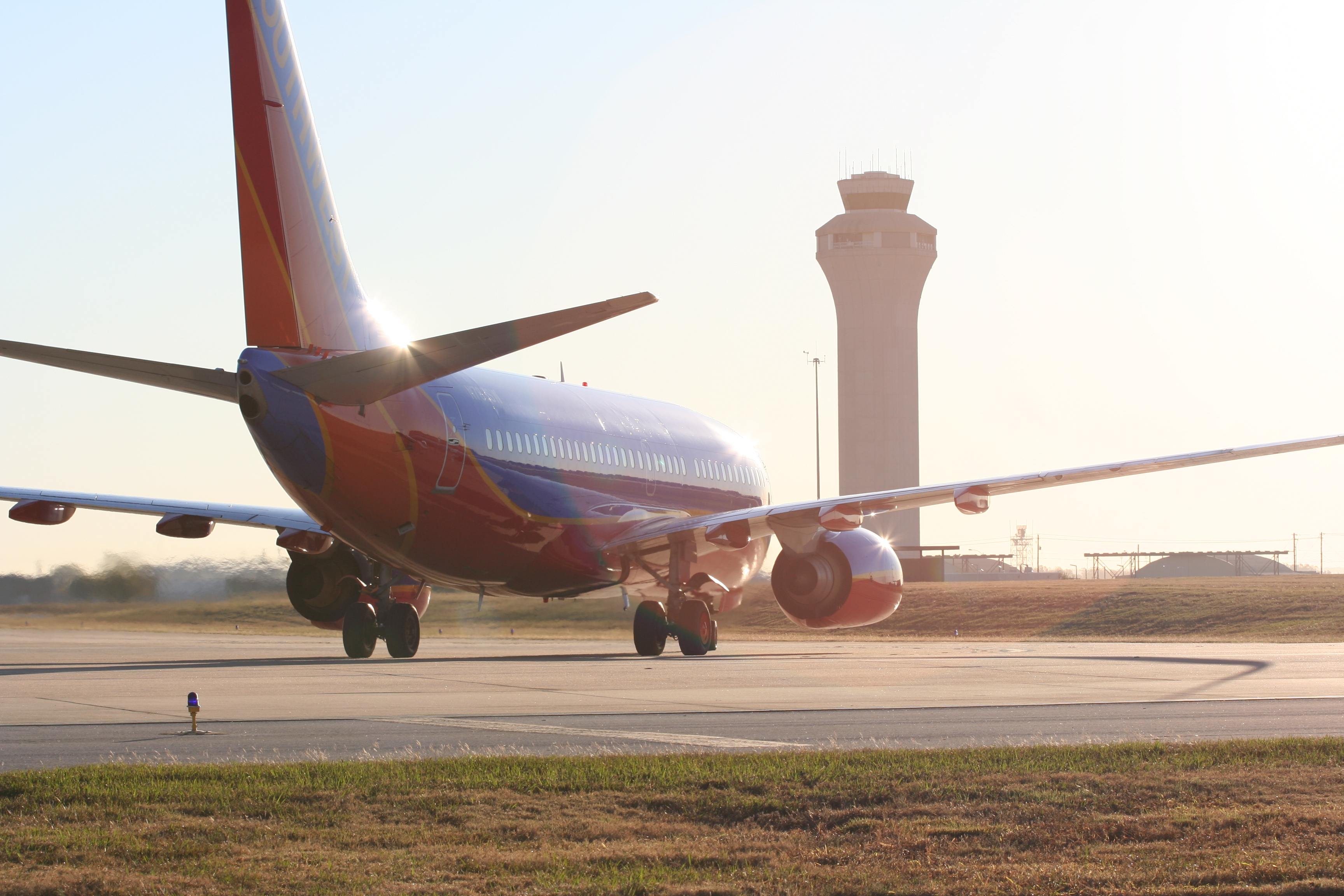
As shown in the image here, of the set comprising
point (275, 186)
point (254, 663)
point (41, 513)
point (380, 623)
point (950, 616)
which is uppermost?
point (275, 186)

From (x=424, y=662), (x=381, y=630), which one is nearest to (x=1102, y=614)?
(x=381, y=630)

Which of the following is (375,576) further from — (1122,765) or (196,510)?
(1122,765)

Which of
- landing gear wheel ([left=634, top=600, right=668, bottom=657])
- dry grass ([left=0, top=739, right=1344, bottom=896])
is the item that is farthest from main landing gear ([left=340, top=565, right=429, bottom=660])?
dry grass ([left=0, top=739, right=1344, bottom=896])

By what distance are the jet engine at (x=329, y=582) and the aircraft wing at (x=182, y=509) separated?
2.52ft

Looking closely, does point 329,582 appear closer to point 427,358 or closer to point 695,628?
point 695,628

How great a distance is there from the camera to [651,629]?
2681 centimetres

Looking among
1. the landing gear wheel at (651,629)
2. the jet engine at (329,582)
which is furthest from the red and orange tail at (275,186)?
the landing gear wheel at (651,629)

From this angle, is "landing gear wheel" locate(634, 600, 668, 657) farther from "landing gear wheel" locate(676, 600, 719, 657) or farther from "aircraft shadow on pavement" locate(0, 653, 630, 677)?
"aircraft shadow on pavement" locate(0, 653, 630, 677)

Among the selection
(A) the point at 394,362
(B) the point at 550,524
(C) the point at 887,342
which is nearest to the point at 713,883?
(A) the point at 394,362

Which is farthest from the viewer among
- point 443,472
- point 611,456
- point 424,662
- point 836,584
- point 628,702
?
point 611,456

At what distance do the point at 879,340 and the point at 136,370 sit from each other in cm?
Result: 11915

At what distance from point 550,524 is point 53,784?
51.4ft

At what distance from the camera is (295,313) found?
1933cm

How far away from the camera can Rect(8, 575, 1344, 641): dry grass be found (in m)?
37.7
